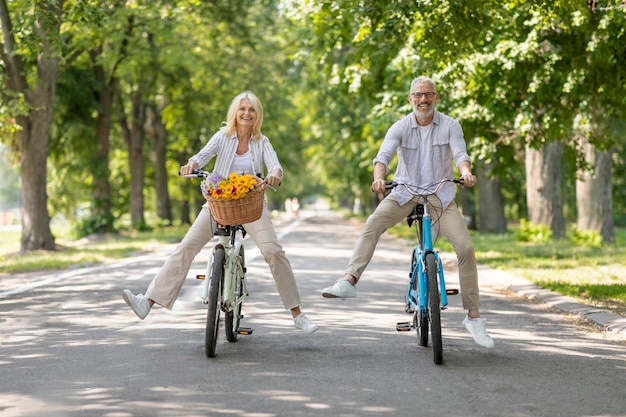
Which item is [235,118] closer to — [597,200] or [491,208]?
[597,200]

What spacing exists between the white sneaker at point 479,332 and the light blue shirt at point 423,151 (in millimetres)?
923

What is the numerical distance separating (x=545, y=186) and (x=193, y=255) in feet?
60.9

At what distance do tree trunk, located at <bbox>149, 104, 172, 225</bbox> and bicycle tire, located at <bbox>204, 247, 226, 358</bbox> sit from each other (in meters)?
30.0

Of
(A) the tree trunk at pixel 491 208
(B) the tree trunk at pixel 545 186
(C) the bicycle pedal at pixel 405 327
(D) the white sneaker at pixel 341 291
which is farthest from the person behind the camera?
(A) the tree trunk at pixel 491 208

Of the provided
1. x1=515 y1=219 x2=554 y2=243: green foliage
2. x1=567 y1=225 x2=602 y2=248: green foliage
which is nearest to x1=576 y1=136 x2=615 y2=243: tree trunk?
x1=567 y1=225 x2=602 y2=248: green foliage

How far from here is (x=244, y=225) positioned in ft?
23.3

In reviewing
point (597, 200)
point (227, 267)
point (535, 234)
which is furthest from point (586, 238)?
point (227, 267)

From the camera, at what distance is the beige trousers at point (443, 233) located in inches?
275

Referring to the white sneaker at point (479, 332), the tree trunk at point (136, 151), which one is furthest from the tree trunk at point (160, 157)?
the white sneaker at point (479, 332)

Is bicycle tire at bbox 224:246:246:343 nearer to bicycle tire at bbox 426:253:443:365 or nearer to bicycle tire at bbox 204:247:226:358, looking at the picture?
bicycle tire at bbox 204:247:226:358

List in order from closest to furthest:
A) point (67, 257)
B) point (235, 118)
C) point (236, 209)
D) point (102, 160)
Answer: point (236, 209)
point (235, 118)
point (67, 257)
point (102, 160)

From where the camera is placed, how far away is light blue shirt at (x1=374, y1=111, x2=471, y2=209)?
7.00m

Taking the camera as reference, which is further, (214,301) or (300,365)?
(214,301)

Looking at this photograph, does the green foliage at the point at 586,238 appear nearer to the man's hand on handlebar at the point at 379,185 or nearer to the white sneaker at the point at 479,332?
the white sneaker at the point at 479,332
